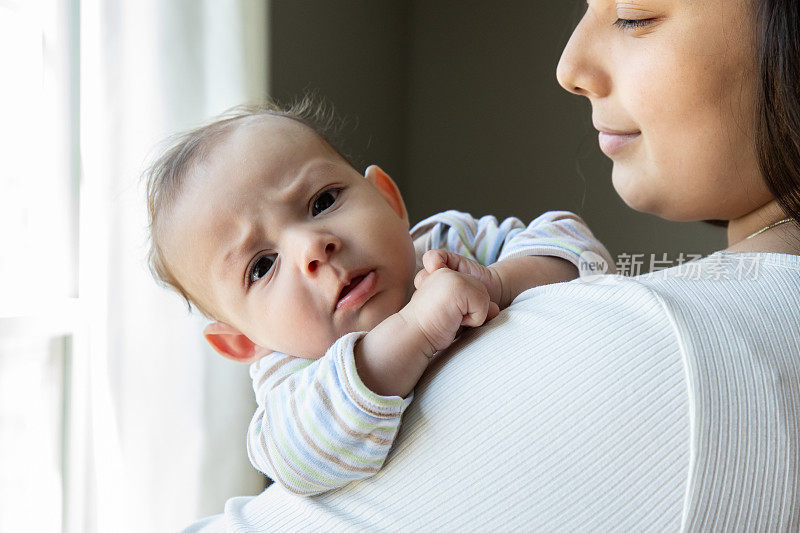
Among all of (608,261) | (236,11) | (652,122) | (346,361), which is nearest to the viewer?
(346,361)

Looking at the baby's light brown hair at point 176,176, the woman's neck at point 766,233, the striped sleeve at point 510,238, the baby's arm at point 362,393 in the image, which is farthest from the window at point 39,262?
the woman's neck at point 766,233

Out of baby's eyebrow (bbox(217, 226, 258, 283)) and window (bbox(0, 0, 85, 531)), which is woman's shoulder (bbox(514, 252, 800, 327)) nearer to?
baby's eyebrow (bbox(217, 226, 258, 283))

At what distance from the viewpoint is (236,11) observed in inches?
85.7

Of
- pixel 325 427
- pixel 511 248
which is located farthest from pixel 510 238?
pixel 325 427

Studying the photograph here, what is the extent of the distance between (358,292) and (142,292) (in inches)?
45.1

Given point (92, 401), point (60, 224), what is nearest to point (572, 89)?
point (60, 224)

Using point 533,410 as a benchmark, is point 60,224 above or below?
below

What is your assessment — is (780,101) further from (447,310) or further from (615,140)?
(447,310)

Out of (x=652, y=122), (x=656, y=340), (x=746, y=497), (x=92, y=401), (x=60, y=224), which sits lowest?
(x=92, y=401)

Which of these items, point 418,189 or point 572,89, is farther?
point 418,189

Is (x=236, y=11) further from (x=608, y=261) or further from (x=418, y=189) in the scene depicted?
(x=418, y=189)

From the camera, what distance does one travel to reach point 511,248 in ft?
3.55

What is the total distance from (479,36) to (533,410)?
3424 millimetres

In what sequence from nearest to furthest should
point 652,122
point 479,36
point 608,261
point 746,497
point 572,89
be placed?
1. point 746,497
2. point 652,122
3. point 572,89
4. point 608,261
5. point 479,36
